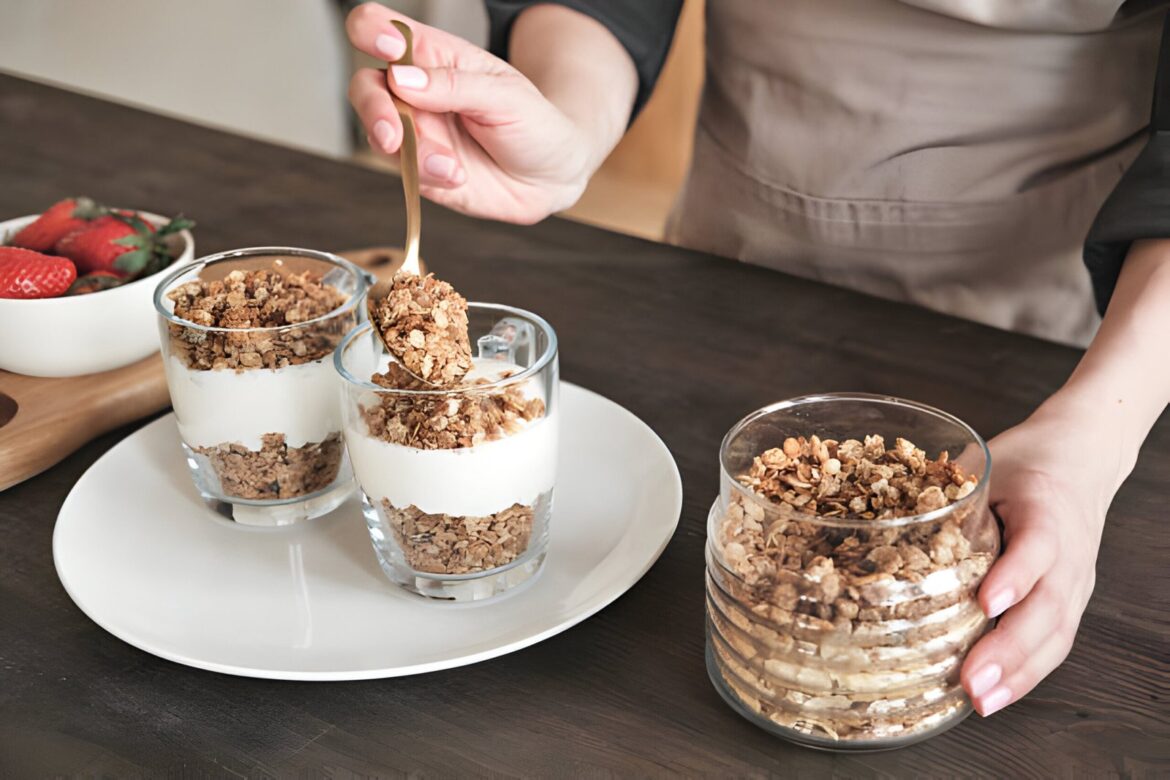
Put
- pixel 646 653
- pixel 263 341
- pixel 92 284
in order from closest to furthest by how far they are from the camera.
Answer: pixel 646 653 < pixel 263 341 < pixel 92 284

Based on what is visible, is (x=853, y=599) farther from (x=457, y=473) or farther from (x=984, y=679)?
(x=457, y=473)

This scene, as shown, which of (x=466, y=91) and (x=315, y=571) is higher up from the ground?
(x=466, y=91)

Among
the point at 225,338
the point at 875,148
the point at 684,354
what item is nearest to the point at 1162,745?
the point at 684,354

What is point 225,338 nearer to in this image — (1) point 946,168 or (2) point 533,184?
(2) point 533,184

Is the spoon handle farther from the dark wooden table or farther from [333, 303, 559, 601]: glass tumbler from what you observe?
the dark wooden table

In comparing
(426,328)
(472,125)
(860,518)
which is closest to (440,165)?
(472,125)

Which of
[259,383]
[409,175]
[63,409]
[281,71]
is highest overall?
[409,175]

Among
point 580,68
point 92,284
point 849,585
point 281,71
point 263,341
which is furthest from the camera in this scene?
point 281,71
